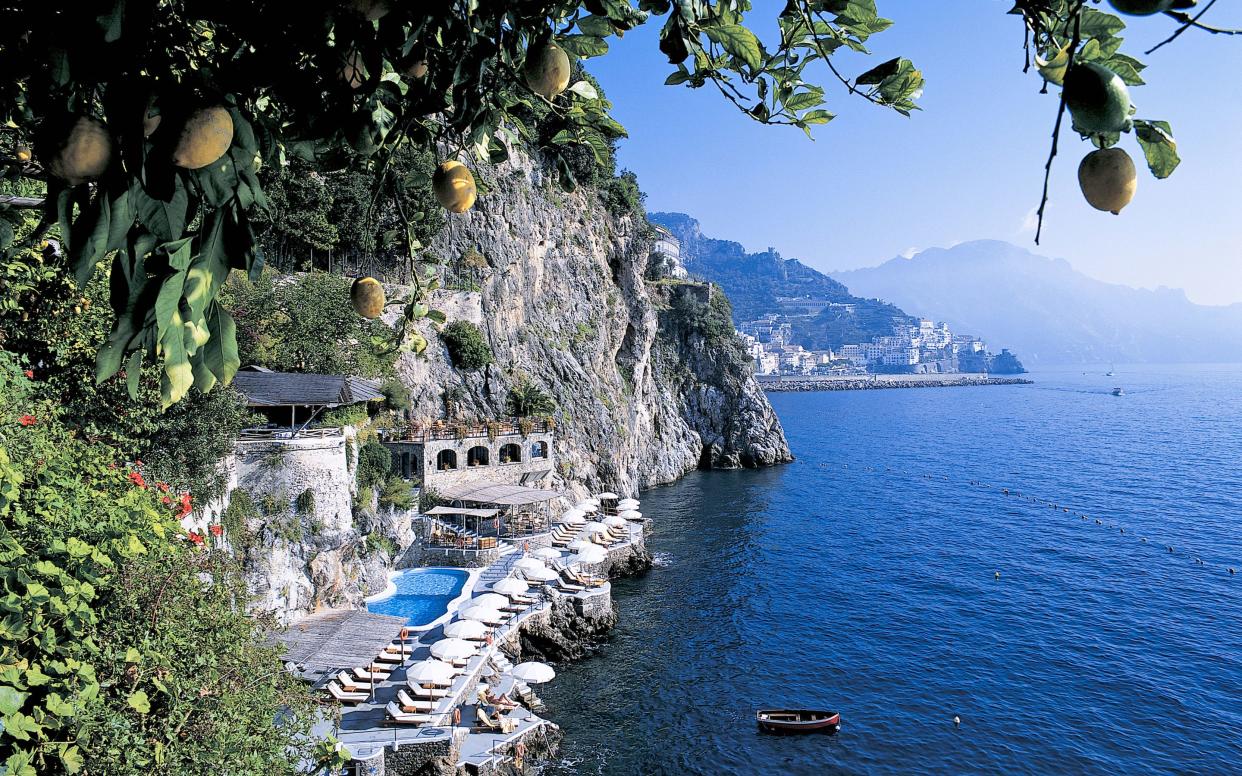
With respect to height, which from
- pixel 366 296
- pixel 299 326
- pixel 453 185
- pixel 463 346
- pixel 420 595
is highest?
pixel 299 326

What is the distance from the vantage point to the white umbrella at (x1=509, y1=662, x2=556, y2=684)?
21.6 m

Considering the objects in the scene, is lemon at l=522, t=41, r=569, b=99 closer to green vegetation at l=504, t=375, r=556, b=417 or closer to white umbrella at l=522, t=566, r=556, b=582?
white umbrella at l=522, t=566, r=556, b=582

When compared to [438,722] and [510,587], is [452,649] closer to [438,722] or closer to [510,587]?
[438,722]

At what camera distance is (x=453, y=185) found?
94.8 inches

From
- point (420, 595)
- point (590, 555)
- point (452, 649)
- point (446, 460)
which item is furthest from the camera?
point (446, 460)

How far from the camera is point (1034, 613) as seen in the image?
30.5m

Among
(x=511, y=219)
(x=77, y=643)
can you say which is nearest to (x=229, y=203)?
(x=77, y=643)

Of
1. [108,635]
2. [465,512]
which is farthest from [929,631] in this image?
[108,635]

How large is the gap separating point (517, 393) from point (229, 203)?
4073 cm

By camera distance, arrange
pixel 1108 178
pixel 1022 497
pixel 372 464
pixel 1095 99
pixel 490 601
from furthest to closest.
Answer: pixel 1022 497, pixel 372 464, pixel 490 601, pixel 1108 178, pixel 1095 99

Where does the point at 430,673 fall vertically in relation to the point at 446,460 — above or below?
below

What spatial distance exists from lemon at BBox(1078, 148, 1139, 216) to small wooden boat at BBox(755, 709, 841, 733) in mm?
22504

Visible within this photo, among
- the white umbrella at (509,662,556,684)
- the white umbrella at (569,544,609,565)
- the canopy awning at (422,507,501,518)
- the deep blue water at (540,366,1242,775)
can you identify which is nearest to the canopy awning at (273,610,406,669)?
the white umbrella at (509,662,556,684)

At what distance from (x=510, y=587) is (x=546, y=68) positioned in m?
25.8
